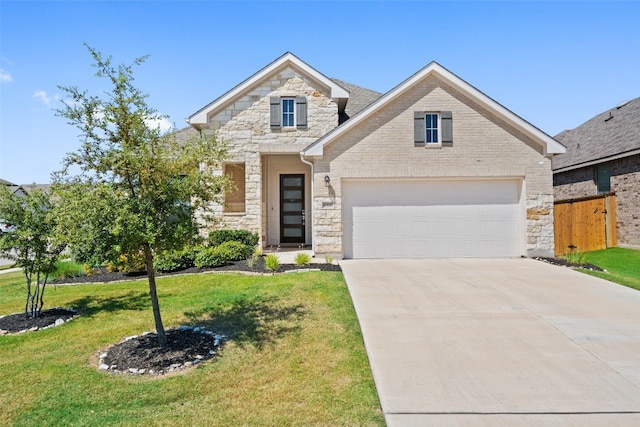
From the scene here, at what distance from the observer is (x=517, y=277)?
8984mm

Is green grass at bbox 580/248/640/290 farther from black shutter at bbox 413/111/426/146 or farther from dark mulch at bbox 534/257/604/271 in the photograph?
black shutter at bbox 413/111/426/146

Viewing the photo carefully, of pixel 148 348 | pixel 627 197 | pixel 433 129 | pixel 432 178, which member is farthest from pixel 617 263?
pixel 148 348

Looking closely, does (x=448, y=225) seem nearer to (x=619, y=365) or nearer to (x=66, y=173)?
(x=619, y=365)

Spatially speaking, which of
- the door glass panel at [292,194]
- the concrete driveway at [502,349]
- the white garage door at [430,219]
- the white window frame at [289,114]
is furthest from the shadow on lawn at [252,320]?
the white window frame at [289,114]

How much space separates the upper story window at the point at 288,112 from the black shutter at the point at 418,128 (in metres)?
4.05

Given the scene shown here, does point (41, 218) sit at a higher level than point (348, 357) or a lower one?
higher

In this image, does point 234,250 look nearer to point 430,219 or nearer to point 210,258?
point 210,258

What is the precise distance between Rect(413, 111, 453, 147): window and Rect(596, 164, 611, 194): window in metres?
10.3

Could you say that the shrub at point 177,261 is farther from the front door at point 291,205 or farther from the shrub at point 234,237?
the front door at point 291,205

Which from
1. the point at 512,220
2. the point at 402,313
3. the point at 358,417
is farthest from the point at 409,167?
the point at 358,417

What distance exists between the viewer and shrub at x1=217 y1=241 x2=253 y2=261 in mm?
10961

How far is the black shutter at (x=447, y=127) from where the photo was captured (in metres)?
11.8

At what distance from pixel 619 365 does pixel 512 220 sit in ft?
25.6

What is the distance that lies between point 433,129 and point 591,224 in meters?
9.23
